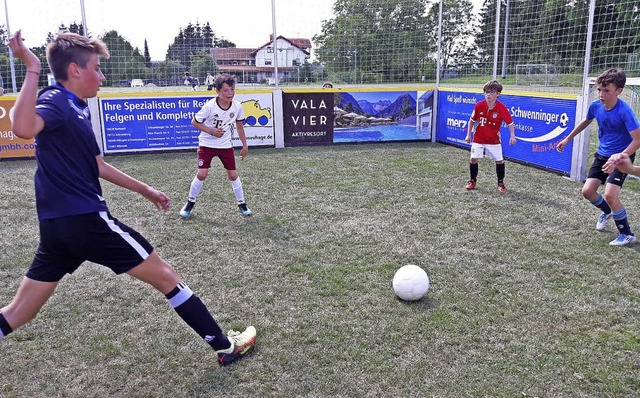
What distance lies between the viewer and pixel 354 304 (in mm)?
4316

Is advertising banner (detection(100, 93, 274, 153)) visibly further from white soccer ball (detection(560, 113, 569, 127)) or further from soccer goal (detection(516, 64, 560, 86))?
white soccer ball (detection(560, 113, 569, 127))

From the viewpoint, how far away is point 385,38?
543 inches

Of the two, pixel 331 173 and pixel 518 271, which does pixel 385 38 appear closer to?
pixel 331 173

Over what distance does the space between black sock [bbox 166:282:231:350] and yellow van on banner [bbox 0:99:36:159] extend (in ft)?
32.6

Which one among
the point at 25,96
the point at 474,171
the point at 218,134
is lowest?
the point at 474,171

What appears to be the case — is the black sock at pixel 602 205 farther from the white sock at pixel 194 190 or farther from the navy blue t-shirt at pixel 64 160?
the navy blue t-shirt at pixel 64 160

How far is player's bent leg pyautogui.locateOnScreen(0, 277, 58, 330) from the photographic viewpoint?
3.01 metres

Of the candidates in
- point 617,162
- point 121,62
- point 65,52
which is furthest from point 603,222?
point 121,62

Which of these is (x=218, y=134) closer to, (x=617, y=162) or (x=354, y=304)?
(x=354, y=304)

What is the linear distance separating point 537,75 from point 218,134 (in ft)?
23.9

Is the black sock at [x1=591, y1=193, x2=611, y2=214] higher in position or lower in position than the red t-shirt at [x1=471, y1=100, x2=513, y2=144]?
lower

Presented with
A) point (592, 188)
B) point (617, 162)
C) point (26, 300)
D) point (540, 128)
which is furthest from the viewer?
point (540, 128)

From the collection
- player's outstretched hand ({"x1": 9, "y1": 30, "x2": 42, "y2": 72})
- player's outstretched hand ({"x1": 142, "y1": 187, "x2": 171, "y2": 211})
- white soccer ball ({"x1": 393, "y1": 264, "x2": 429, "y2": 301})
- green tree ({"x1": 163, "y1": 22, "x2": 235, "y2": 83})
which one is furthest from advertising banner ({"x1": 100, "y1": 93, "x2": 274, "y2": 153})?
player's outstretched hand ({"x1": 9, "y1": 30, "x2": 42, "y2": 72})

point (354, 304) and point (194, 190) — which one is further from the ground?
point (194, 190)
